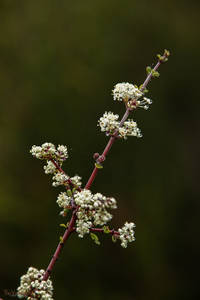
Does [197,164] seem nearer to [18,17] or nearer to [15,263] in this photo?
[15,263]

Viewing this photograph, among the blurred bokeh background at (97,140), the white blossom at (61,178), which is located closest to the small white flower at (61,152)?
the white blossom at (61,178)

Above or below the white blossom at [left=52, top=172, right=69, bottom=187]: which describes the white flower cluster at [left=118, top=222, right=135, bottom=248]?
below

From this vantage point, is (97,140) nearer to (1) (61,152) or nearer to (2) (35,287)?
(1) (61,152)

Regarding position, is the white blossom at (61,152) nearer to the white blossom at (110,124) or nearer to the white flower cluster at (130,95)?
the white blossom at (110,124)

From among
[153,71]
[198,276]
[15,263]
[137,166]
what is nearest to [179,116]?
[137,166]

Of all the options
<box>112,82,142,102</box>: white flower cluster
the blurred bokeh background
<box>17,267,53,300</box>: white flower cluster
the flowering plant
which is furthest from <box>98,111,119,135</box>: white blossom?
the blurred bokeh background

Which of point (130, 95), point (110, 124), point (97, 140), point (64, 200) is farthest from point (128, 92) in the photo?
point (97, 140)

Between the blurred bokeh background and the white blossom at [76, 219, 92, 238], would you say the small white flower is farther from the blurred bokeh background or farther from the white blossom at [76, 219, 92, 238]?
the blurred bokeh background
